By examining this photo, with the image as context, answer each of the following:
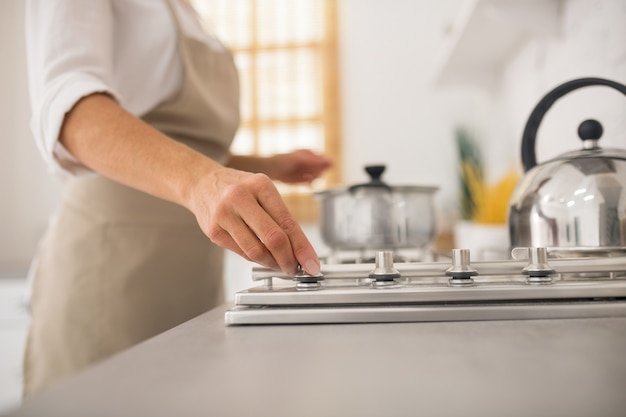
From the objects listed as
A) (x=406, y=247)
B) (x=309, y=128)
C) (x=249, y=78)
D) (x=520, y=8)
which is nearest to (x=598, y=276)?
(x=406, y=247)

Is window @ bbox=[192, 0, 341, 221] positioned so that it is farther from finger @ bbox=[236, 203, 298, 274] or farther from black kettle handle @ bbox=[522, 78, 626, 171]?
finger @ bbox=[236, 203, 298, 274]

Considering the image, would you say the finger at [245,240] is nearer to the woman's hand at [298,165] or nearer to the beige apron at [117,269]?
the beige apron at [117,269]

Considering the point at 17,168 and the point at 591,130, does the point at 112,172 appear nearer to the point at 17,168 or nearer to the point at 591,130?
the point at 591,130

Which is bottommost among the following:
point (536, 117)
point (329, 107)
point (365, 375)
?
point (365, 375)

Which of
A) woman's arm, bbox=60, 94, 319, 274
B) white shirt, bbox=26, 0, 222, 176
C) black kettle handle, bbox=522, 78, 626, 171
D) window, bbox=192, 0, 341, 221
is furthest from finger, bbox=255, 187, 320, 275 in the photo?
window, bbox=192, 0, 341, 221

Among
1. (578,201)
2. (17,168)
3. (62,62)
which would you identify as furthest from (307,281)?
(17,168)

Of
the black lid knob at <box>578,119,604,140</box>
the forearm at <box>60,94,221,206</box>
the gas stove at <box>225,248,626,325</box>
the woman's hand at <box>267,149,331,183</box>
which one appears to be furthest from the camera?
the woman's hand at <box>267,149,331,183</box>

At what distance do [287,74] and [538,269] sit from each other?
2.41 m

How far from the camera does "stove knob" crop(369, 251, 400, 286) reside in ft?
1.42

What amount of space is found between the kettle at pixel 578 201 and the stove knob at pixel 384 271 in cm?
22

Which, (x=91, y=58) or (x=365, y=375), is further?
(x=91, y=58)

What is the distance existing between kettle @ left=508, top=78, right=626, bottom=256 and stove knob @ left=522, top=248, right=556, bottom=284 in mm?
141

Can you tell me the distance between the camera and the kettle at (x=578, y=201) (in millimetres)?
534

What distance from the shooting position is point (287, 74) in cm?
271
